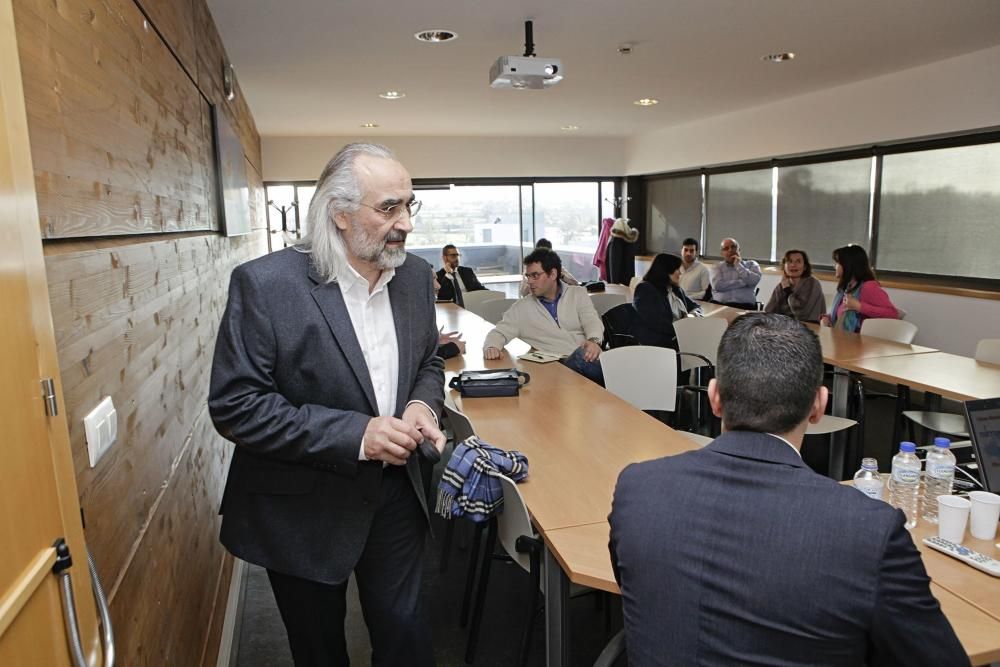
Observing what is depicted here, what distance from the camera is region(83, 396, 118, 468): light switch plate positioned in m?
Result: 1.26

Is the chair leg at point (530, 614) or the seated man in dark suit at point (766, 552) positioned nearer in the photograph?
the seated man in dark suit at point (766, 552)

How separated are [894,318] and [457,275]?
174 inches

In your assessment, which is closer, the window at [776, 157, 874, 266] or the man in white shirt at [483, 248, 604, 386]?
the man in white shirt at [483, 248, 604, 386]

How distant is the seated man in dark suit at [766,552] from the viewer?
1.06 m

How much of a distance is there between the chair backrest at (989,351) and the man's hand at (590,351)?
87.6 inches

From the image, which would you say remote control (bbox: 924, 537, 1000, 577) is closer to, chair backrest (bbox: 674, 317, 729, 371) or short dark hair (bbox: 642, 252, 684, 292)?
chair backrest (bbox: 674, 317, 729, 371)

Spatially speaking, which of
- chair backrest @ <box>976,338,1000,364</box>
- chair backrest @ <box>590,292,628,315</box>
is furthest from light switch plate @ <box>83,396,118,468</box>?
chair backrest @ <box>590,292,628,315</box>

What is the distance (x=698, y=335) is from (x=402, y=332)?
367 cm

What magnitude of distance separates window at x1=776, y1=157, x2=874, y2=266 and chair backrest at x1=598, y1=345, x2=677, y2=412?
4.54 metres

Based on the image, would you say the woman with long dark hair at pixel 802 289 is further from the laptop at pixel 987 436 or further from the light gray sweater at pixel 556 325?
the laptop at pixel 987 436

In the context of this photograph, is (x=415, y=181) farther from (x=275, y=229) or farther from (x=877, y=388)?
(x=877, y=388)

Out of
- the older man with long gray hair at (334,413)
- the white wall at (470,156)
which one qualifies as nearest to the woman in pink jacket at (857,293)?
the older man with long gray hair at (334,413)

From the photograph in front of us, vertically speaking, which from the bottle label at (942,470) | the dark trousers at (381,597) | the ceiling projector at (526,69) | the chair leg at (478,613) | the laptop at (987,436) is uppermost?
the ceiling projector at (526,69)

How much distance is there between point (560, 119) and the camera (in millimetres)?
8578
